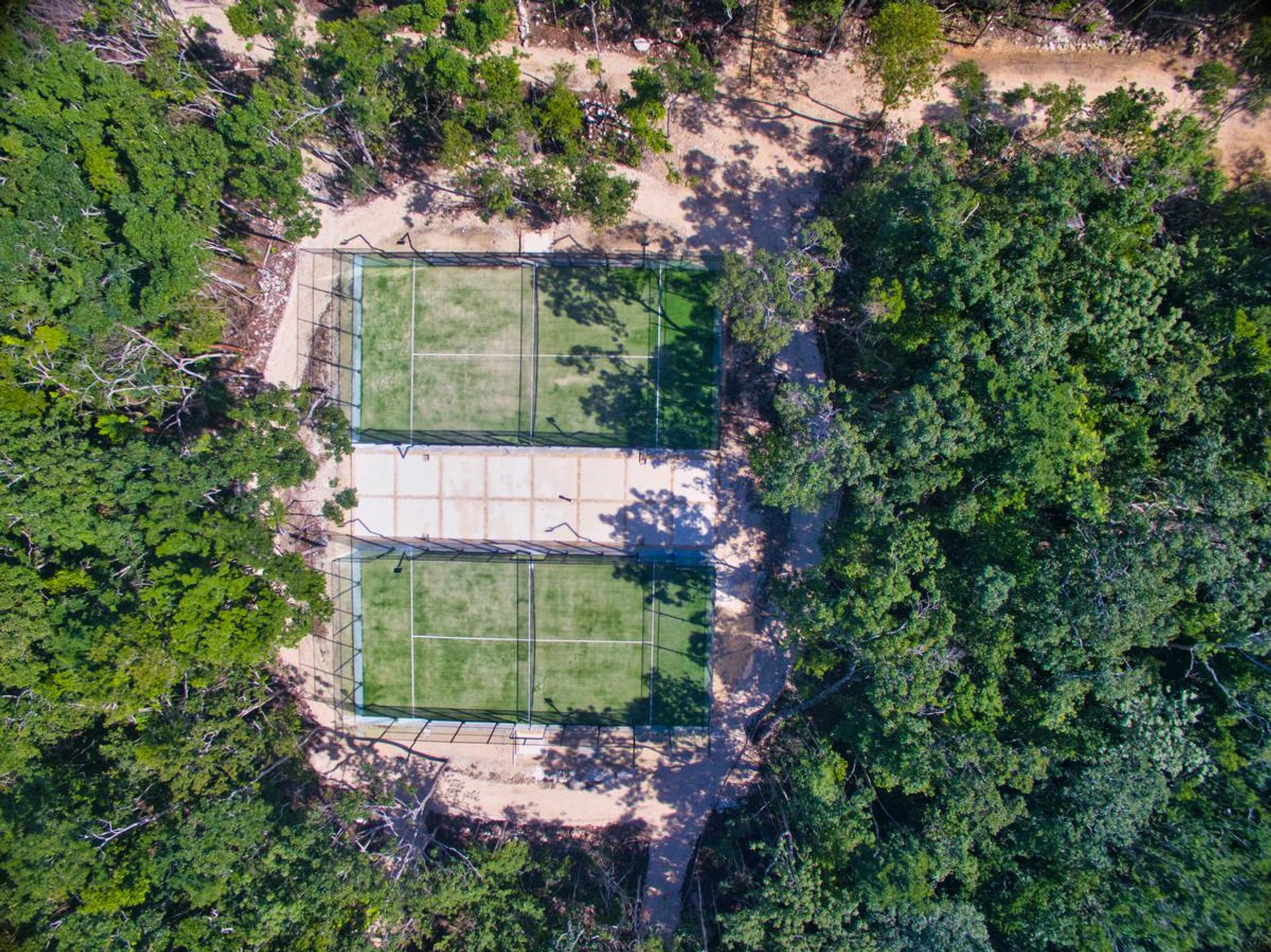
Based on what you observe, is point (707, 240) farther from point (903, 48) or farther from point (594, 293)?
point (903, 48)

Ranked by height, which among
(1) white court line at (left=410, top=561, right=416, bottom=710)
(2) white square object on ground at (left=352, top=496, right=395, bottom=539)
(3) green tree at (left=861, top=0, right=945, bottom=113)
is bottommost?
(1) white court line at (left=410, top=561, right=416, bottom=710)

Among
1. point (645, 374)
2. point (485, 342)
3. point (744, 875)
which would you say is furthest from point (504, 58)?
point (744, 875)

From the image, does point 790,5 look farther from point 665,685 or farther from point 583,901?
point 583,901

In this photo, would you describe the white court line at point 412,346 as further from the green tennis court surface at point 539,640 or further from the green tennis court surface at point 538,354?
the green tennis court surface at point 539,640

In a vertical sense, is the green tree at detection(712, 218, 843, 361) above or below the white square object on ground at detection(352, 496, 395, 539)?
above

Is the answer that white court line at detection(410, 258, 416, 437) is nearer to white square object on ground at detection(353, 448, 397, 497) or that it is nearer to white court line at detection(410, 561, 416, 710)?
white square object on ground at detection(353, 448, 397, 497)

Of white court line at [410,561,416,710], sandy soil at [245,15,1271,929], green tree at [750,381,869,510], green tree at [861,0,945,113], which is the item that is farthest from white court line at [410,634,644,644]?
green tree at [861,0,945,113]
